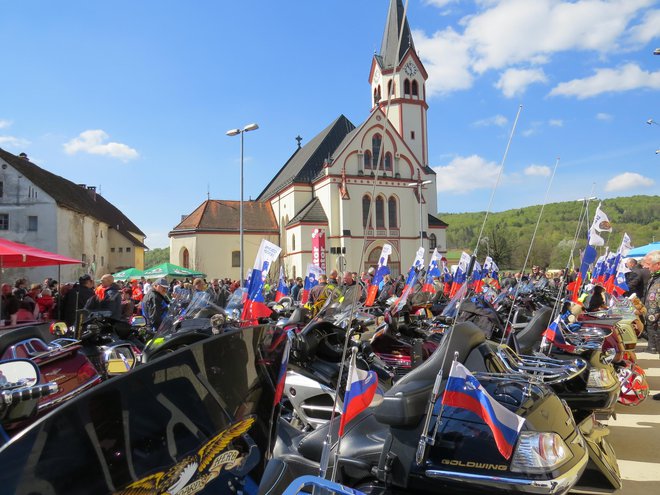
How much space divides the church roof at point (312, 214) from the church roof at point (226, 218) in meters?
5.68

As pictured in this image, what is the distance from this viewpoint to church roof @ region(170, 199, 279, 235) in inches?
1887

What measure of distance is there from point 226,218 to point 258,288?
42636 mm

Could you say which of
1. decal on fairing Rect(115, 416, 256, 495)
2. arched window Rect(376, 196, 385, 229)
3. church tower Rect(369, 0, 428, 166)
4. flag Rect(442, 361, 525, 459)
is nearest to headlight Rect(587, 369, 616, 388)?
flag Rect(442, 361, 525, 459)

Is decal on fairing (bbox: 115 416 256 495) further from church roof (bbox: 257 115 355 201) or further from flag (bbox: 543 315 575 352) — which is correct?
church roof (bbox: 257 115 355 201)

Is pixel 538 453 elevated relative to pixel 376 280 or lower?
lower

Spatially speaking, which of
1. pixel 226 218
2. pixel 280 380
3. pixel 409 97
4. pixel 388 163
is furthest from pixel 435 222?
pixel 280 380

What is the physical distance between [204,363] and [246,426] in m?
0.30

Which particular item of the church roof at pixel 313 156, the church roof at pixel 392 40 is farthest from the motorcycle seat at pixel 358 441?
A: the church roof at pixel 313 156

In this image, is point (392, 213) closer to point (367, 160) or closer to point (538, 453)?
point (367, 160)

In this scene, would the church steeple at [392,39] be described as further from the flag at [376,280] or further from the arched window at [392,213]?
the flag at [376,280]

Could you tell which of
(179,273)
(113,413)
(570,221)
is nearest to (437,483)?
(113,413)

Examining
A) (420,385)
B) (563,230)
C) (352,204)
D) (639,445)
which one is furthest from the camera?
(563,230)

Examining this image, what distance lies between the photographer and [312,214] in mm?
44406

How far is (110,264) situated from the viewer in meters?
55.0
